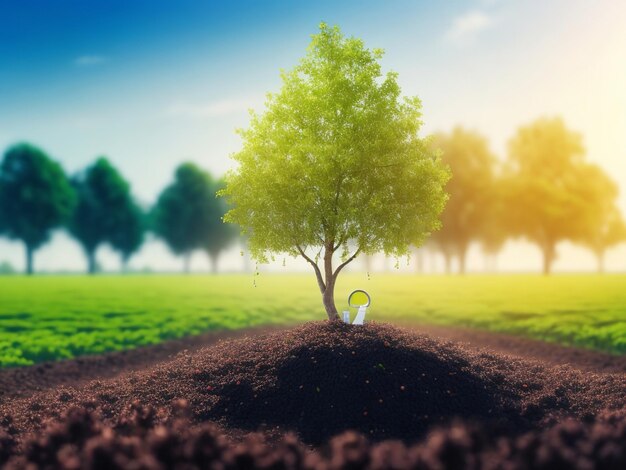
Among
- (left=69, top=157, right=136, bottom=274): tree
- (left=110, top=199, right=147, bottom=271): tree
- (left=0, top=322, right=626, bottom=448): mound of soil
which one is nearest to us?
(left=0, top=322, right=626, bottom=448): mound of soil

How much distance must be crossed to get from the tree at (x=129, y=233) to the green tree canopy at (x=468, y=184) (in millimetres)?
36509

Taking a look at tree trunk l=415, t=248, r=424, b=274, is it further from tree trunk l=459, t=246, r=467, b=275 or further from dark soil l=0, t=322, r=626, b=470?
dark soil l=0, t=322, r=626, b=470

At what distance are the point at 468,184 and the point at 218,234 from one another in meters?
Result: 32.3

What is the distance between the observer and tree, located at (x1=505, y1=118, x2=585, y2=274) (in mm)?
46094

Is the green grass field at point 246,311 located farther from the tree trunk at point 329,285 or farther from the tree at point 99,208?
the tree at point 99,208

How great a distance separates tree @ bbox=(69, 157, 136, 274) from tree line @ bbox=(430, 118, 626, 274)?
3632 centimetres

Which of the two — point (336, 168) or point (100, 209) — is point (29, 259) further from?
point (336, 168)

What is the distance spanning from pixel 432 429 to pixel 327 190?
19.8 ft

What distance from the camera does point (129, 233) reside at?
2557 inches

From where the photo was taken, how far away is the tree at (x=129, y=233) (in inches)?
2525

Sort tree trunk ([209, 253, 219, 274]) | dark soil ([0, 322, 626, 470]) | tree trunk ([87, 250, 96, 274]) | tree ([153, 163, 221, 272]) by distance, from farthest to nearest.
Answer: tree trunk ([209, 253, 219, 274])
tree ([153, 163, 221, 272])
tree trunk ([87, 250, 96, 274])
dark soil ([0, 322, 626, 470])

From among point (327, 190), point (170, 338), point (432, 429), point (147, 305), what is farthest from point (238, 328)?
point (432, 429)

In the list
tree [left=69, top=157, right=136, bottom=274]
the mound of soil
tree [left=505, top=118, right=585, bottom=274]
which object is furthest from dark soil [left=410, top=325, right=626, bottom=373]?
tree [left=69, top=157, right=136, bottom=274]

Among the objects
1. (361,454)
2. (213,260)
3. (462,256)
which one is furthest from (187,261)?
(361,454)
